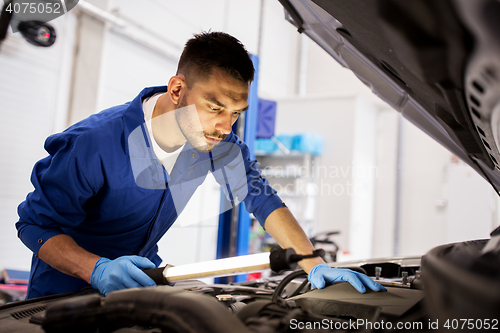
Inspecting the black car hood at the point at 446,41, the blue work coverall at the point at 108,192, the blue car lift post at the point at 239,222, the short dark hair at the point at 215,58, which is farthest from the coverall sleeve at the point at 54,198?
the blue car lift post at the point at 239,222

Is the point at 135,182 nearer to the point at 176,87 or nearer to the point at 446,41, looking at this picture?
the point at 176,87

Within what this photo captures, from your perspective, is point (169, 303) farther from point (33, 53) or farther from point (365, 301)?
point (33, 53)

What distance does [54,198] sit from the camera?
3.50 ft

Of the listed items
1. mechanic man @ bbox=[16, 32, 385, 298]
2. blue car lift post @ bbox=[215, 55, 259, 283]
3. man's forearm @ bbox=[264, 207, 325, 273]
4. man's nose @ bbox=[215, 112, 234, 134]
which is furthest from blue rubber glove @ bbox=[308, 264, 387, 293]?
blue car lift post @ bbox=[215, 55, 259, 283]

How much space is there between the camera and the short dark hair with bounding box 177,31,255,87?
1.18 meters

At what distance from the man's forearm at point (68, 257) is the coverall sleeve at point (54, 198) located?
0.03 m

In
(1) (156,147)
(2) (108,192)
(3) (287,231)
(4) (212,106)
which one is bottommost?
(3) (287,231)

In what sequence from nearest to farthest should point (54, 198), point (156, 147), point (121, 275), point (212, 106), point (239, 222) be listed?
point (121, 275) < point (54, 198) < point (212, 106) < point (156, 147) < point (239, 222)

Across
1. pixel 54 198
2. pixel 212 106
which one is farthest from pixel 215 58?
pixel 54 198

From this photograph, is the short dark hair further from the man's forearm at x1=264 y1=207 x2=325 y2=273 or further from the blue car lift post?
the blue car lift post

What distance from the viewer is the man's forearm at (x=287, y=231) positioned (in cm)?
134

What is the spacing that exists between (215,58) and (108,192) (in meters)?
0.60

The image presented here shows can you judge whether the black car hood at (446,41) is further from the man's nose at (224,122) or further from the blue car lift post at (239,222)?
the blue car lift post at (239,222)

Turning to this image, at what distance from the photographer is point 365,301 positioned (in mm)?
772
